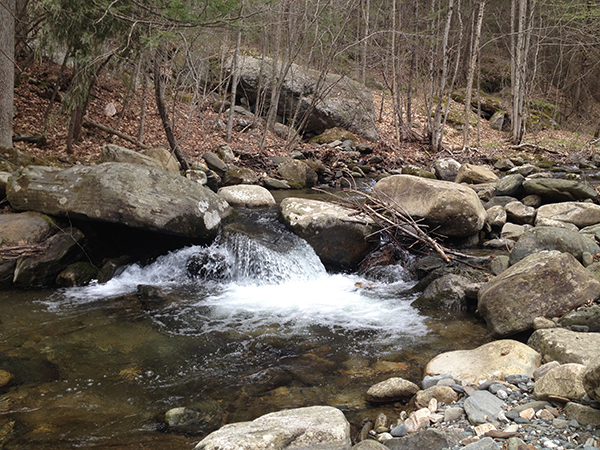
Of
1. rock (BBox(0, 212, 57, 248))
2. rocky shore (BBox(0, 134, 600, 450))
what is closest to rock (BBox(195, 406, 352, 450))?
rocky shore (BBox(0, 134, 600, 450))

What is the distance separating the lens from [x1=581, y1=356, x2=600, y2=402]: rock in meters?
2.44

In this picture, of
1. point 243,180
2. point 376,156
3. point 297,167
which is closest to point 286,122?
point 376,156

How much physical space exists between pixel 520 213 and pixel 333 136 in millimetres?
10352

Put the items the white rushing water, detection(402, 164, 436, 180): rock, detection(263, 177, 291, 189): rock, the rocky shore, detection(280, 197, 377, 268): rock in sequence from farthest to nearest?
detection(402, 164, 436, 180): rock, detection(263, 177, 291, 189): rock, detection(280, 197, 377, 268): rock, the white rushing water, the rocky shore

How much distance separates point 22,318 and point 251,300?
9.22 ft

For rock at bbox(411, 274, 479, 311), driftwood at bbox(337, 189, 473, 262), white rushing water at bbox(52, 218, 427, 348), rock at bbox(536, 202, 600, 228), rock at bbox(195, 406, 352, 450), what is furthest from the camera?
rock at bbox(536, 202, 600, 228)

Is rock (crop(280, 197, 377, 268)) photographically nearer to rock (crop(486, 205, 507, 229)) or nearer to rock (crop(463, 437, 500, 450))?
rock (crop(486, 205, 507, 229))

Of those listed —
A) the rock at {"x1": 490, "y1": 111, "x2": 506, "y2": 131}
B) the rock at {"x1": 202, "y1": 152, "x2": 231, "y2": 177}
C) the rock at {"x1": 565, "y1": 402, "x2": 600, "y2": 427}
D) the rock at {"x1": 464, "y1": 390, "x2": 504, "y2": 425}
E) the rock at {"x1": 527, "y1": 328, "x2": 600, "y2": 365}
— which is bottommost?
the rock at {"x1": 464, "y1": 390, "x2": 504, "y2": 425}

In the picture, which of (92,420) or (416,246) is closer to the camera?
(92,420)

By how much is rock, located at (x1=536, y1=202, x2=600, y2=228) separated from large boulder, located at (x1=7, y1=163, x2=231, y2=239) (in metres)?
6.32

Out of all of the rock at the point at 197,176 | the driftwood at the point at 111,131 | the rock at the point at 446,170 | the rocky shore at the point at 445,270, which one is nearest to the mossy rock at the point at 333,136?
the rock at the point at 446,170

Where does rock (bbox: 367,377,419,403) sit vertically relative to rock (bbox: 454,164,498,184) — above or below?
below

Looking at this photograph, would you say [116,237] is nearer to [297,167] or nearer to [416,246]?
[416,246]

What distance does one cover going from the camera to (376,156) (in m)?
15.9
